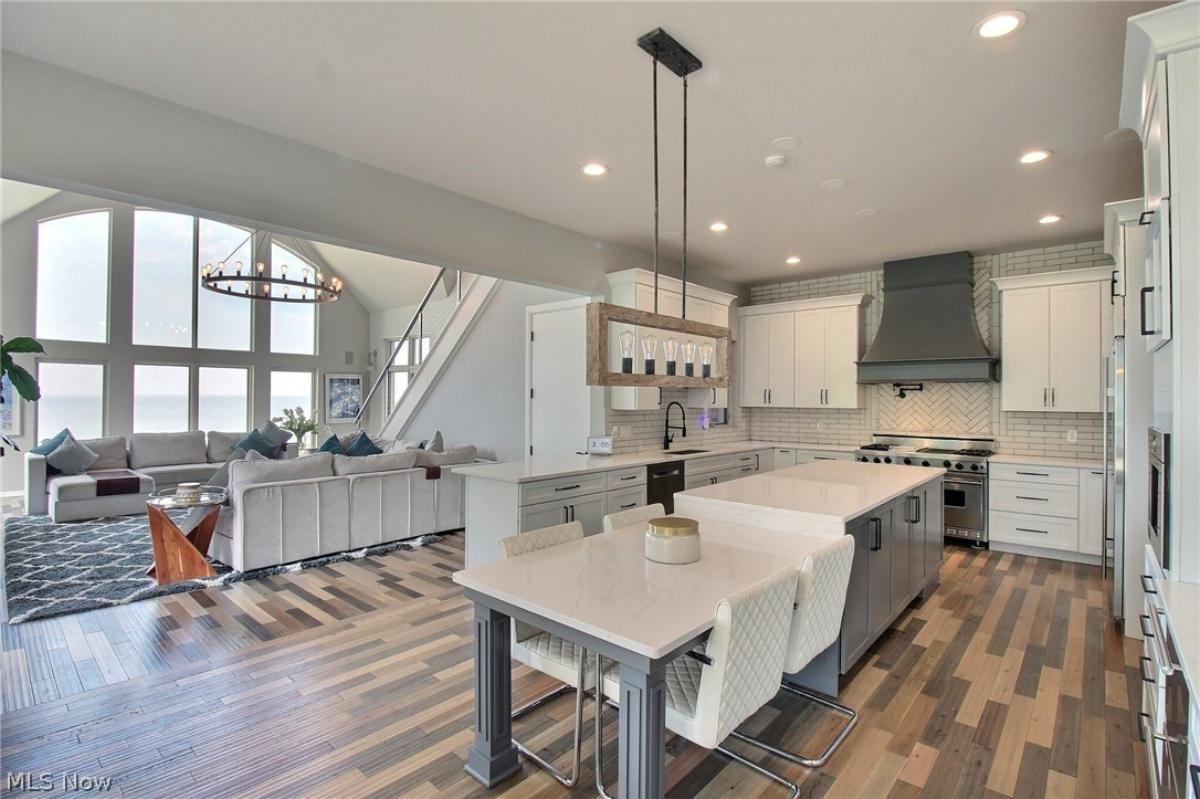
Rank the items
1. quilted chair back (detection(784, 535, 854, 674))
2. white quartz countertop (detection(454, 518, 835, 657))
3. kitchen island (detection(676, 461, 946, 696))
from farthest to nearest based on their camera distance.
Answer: kitchen island (detection(676, 461, 946, 696)) → quilted chair back (detection(784, 535, 854, 674)) → white quartz countertop (detection(454, 518, 835, 657))

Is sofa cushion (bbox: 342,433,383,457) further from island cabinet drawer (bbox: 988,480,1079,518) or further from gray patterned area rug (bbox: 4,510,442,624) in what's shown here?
island cabinet drawer (bbox: 988,480,1079,518)

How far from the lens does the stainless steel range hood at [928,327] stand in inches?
214

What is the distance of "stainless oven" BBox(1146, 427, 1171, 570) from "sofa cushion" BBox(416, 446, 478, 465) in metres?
5.17

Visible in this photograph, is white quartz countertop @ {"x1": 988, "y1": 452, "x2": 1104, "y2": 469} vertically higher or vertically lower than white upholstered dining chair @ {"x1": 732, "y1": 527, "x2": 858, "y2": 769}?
higher

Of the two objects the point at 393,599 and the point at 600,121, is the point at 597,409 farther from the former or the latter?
the point at 600,121

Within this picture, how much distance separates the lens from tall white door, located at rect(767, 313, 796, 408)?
21.5 ft

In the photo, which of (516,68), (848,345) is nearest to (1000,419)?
(848,345)

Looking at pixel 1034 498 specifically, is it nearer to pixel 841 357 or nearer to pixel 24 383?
pixel 841 357

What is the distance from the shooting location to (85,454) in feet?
23.1

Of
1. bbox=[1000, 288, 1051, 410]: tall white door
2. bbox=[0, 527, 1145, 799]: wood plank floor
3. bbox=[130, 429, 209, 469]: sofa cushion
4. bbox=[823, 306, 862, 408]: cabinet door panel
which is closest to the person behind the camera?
bbox=[0, 527, 1145, 799]: wood plank floor

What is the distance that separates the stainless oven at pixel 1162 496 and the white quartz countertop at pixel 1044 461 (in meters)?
3.26

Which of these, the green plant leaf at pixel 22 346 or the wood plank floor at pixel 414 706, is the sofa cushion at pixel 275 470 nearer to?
the wood plank floor at pixel 414 706

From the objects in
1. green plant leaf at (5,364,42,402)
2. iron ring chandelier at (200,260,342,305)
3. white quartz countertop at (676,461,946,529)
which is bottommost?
white quartz countertop at (676,461,946,529)

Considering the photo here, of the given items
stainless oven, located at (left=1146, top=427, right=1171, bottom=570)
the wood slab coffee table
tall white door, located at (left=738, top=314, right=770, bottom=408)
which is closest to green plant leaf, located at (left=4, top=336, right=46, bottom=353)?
the wood slab coffee table
